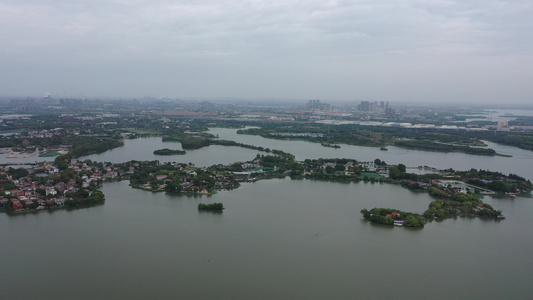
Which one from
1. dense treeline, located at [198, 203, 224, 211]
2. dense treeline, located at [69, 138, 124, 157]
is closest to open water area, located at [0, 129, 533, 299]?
dense treeline, located at [198, 203, 224, 211]

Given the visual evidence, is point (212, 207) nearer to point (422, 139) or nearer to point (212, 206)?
point (212, 206)

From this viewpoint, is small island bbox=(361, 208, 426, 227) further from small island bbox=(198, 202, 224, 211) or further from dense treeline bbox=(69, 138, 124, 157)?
dense treeline bbox=(69, 138, 124, 157)

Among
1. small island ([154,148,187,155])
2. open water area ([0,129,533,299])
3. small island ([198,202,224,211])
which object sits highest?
small island ([154,148,187,155])

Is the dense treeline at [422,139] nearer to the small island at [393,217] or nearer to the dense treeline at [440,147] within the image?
the dense treeline at [440,147]

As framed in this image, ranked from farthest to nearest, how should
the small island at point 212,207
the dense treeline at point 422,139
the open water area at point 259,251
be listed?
the dense treeline at point 422,139
the small island at point 212,207
the open water area at point 259,251

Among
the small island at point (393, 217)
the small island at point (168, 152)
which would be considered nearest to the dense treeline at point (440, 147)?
the small island at point (168, 152)

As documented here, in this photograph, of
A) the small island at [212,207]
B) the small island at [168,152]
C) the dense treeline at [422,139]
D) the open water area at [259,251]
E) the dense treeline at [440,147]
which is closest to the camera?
the open water area at [259,251]

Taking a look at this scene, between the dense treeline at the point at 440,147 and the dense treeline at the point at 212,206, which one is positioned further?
the dense treeline at the point at 440,147

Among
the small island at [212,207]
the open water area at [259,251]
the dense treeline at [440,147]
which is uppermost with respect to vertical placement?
the dense treeline at [440,147]

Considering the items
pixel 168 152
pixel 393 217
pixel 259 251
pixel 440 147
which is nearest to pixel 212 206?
pixel 259 251

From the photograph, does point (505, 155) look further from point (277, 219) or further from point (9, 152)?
point (9, 152)
